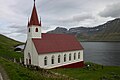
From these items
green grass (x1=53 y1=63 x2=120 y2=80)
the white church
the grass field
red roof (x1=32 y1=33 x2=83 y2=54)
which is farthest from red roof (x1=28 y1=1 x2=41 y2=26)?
green grass (x1=53 y1=63 x2=120 y2=80)

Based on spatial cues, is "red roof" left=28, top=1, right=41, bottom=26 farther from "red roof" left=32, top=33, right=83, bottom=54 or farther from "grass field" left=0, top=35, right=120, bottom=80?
"grass field" left=0, top=35, right=120, bottom=80

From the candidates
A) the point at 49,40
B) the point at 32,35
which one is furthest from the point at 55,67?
the point at 32,35

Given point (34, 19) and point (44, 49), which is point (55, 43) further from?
point (34, 19)

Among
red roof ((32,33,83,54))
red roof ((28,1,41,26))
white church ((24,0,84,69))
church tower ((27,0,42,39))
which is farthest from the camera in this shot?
red roof ((28,1,41,26))

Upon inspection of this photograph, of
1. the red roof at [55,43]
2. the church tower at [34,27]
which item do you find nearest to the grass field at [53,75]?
the red roof at [55,43]

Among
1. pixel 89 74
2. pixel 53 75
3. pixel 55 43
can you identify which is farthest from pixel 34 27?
pixel 53 75

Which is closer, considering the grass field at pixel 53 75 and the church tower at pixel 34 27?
the grass field at pixel 53 75

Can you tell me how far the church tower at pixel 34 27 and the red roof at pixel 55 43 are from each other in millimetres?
1458

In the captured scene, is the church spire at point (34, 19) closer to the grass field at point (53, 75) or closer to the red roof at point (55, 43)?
the red roof at point (55, 43)

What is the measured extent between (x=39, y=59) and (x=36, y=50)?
6.66 feet

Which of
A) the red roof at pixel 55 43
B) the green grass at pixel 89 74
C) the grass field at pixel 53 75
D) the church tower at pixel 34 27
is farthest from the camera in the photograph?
the church tower at pixel 34 27

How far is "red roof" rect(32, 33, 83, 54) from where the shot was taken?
3665 centimetres

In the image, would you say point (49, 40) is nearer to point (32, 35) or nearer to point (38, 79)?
point (32, 35)

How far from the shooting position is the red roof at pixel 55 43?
120 ft
